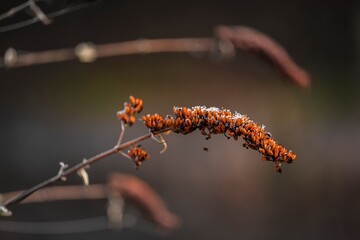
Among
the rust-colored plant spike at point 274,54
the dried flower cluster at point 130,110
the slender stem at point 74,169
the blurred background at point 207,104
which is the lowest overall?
the slender stem at point 74,169

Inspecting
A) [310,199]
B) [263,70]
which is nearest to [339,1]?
[263,70]

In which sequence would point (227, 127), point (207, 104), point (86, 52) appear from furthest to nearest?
point (207, 104), point (86, 52), point (227, 127)

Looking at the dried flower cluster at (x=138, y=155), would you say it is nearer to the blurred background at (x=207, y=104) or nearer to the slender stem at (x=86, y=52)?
the slender stem at (x=86, y=52)

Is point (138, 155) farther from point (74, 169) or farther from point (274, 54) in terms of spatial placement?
point (274, 54)

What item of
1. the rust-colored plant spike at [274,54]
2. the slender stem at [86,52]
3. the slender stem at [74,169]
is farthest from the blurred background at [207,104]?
the slender stem at [74,169]

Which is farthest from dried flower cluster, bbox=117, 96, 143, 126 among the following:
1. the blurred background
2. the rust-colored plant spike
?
the blurred background

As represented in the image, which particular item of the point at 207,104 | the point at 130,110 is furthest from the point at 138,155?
the point at 207,104

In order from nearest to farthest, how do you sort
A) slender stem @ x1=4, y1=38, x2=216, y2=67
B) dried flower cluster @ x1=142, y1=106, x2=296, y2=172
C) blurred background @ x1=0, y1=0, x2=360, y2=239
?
dried flower cluster @ x1=142, y1=106, x2=296, y2=172, slender stem @ x1=4, y1=38, x2=216, y2=67, blurred background @ x1=0, y1=0, x2=360, y2=239

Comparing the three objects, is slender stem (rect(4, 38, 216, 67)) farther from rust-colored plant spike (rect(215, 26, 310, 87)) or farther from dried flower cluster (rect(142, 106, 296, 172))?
dried flower cluster (rect(142, 106, 296, 172))

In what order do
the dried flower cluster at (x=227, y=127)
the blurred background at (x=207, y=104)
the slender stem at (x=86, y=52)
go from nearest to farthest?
the dried flower cluster at (x=227, y=127) → the slender stem at (x=86, y=52) → the blurred background at (x=207, y=104)
